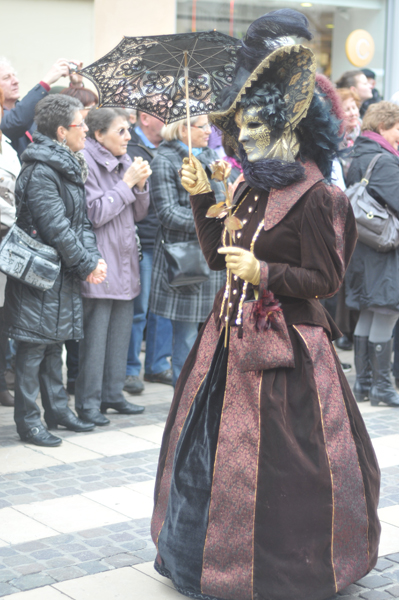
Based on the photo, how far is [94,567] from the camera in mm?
3480

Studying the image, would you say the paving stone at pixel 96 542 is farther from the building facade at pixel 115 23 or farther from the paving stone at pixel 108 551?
the building facade at pixel 115 23

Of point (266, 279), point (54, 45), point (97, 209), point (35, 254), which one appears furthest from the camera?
point (54, 45)

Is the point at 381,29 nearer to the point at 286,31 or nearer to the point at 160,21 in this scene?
the point at 160,21

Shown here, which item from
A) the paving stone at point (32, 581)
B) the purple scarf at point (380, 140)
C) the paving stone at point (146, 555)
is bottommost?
the paving stone at point (32, 581)

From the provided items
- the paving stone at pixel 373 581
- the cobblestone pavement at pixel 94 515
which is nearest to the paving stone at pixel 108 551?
the cobblestone pavement at pixel 94 515

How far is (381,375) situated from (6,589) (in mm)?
3768

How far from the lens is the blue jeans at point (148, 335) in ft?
21.7

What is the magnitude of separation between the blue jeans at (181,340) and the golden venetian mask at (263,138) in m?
3.14

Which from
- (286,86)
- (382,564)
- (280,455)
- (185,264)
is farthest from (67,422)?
(286,86)

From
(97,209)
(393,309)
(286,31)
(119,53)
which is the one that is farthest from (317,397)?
(393,309)

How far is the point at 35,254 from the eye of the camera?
490 centimetres

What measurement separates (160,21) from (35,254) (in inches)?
208

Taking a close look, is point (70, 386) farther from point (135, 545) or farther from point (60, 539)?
point (135, 545)

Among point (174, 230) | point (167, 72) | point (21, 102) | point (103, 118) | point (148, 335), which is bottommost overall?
point (148, 335)
